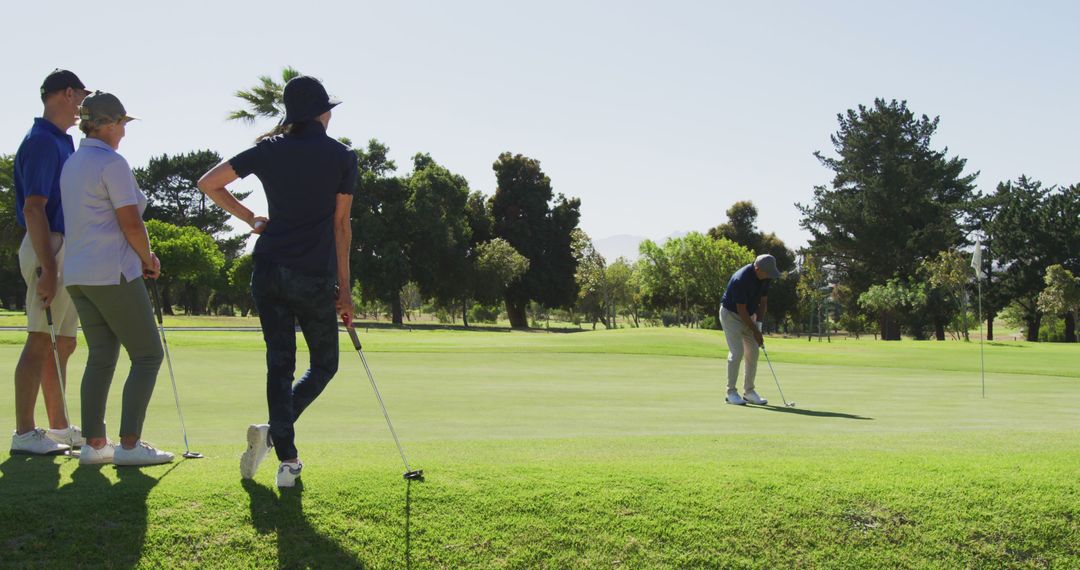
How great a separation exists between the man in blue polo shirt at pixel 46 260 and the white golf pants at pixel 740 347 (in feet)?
28.9

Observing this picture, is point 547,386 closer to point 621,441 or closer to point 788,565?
point 621,441

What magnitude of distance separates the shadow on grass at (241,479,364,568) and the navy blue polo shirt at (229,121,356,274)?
136cm

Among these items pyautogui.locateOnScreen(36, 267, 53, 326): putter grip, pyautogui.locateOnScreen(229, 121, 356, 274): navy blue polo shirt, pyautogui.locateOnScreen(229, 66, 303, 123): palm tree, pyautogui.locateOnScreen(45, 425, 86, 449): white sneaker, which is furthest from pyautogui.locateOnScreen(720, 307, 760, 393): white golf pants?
pyautogui.locateOnScreen(229, 66, 303, 123): palm tree

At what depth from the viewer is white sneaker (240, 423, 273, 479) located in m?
5.14

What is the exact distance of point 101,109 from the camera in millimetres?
5781

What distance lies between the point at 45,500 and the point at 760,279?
10.2m

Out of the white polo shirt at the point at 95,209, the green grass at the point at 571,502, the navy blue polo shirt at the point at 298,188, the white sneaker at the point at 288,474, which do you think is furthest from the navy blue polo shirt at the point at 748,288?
the white polo shirt at the point at 95,209

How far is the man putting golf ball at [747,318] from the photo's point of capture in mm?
12586

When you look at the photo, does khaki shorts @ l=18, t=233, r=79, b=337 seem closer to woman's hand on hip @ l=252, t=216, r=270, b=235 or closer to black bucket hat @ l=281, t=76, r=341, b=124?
woman's hand on hip @ l=252, t=216, r=270, b=235

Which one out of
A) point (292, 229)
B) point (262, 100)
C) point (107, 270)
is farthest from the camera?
point (262, 100)

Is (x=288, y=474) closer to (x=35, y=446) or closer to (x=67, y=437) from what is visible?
(x=35, y=446)

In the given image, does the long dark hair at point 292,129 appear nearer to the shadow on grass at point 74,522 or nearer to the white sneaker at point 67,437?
the shadow on grass at point 74,522

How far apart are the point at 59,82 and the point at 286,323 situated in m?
2.85

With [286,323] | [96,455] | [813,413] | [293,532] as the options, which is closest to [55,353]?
[96,455]
